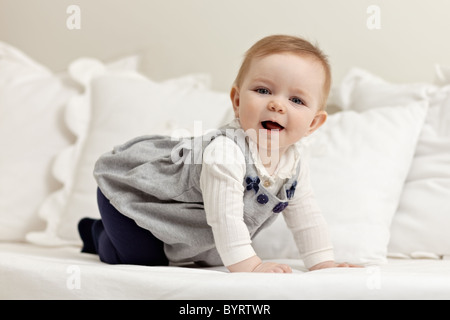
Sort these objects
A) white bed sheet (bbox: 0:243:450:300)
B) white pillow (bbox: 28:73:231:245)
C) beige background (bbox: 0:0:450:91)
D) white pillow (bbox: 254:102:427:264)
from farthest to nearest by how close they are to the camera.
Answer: beige background (bbox: 0:0:450:91)
white pillow (bbox: 28:73:231:245)
white pillow (bbox: 254:102:427:264)
white bed sheet (bbox: 0:243:450:300)

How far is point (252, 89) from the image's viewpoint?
3.34ft

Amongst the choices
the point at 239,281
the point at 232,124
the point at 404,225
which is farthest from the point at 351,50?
the point at 239,281

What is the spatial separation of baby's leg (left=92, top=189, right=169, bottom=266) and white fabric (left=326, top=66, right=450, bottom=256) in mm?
526

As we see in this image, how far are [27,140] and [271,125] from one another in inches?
33.6

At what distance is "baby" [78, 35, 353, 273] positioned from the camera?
0.98 meters

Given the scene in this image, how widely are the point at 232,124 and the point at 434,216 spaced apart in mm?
509

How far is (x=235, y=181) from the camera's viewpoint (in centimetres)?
97

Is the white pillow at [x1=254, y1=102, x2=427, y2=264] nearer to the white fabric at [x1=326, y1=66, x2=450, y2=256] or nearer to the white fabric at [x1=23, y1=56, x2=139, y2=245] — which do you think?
the white fabric at [x1=326, y1=66, x2=450, y2=256]

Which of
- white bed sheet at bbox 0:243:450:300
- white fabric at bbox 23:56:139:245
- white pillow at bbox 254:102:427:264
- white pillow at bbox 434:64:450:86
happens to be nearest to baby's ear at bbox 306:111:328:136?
white pillow at bbox 254:102:427:264

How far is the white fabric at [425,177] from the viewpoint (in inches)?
48.8

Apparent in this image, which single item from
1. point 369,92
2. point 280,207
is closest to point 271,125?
point 280,207

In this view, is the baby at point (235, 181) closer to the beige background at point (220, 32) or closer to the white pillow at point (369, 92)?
the white pillow at point (369, 92)

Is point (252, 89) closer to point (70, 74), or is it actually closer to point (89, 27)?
point (70, 74)

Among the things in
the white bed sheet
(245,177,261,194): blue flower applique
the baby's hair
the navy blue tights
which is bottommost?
the navy blue tights
